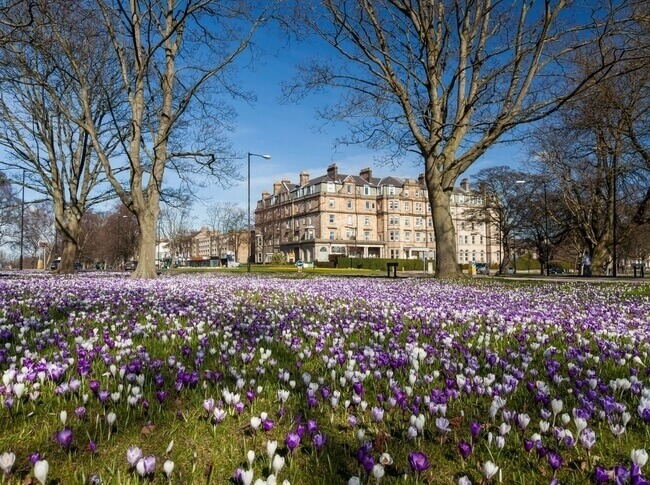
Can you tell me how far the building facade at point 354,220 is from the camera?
92.2 meters

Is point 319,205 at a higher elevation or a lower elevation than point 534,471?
higher

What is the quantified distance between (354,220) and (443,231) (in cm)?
7618

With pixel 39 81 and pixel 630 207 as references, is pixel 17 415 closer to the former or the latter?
pixel 39 81

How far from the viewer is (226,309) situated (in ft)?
25.1

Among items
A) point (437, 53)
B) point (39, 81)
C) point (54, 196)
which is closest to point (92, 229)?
point (54, 196)

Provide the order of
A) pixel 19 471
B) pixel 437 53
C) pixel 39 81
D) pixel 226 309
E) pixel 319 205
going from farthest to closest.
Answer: pixel 319 205 → pixel 437 53 → pixel 39 81 → pixel 226 309 → pixel 19 471

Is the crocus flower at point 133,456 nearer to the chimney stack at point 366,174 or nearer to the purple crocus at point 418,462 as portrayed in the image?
the purple crocus at point 418,462

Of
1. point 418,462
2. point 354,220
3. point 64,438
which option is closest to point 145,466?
point 64,438

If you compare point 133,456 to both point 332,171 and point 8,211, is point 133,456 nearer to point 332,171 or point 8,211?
point 8,211

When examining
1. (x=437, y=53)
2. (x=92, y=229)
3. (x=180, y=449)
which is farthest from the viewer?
(x=92, y=229)

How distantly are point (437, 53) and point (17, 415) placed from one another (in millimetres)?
19553

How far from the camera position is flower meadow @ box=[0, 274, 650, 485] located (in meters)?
2.06

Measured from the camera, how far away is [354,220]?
95.2 metres

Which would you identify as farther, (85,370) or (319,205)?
(319,205)
